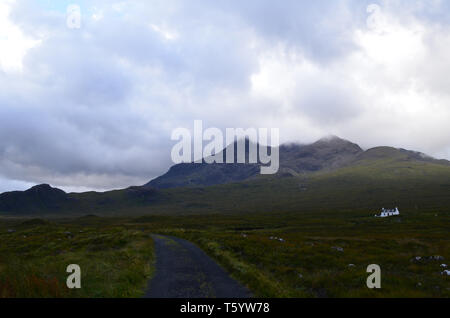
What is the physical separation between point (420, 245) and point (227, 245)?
26.2m

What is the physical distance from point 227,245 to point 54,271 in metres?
19.3

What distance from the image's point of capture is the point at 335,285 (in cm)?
1945

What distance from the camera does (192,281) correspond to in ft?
65.4

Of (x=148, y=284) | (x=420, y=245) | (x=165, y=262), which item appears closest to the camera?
(x=148, y=284)

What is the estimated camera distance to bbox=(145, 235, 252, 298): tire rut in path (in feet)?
55.1

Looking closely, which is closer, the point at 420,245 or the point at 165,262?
the point at 165,262

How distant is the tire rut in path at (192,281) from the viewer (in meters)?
16.8
